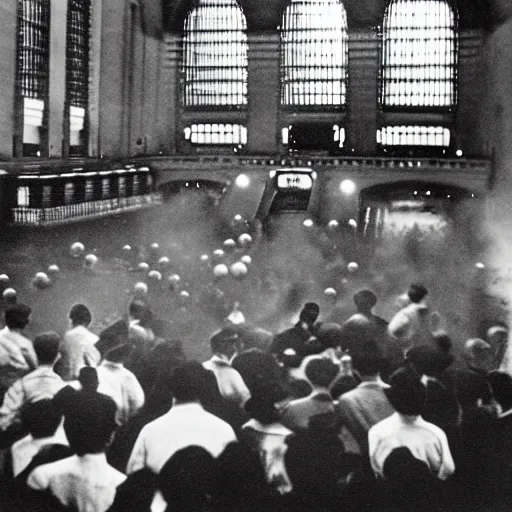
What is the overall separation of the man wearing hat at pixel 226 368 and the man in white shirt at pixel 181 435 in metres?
0.16

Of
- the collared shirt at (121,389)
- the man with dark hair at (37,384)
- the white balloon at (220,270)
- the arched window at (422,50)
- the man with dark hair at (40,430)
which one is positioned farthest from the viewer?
the arched window at (422,50)

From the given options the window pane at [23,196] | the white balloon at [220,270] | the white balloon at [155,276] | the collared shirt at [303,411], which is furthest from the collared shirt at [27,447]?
the window pane at [23,196]

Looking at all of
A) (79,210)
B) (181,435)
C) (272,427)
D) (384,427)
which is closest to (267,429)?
(272,427)

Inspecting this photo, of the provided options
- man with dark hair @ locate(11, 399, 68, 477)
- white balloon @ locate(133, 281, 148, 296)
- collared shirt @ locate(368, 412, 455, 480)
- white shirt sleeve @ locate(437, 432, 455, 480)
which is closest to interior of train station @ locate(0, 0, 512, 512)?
white balloon @ locate(133, 281, 148, 296)

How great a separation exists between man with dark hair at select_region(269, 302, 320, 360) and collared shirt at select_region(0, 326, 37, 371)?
1550mm

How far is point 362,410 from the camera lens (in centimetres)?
426

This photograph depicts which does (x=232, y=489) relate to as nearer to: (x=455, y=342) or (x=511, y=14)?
(x=455, y=342)

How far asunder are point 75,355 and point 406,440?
6.91 feet

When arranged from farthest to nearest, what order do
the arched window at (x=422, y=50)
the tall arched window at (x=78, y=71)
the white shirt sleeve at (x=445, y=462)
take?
1. the tall arched window at (x=78, y=71)
2. the arched window at (x=422, y=50)
3. the white shirt sleeve at (x=445, y=462)

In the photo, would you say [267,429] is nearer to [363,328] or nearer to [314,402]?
[314,402]

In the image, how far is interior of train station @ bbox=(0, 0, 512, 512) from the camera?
15.6 ft

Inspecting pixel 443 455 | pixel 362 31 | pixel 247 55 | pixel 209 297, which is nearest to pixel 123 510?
pixel 209 297

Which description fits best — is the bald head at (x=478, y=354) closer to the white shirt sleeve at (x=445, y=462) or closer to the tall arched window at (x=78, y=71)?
the white shirt sleeve at (x=445, y=462)

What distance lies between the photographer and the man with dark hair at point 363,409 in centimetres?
422
